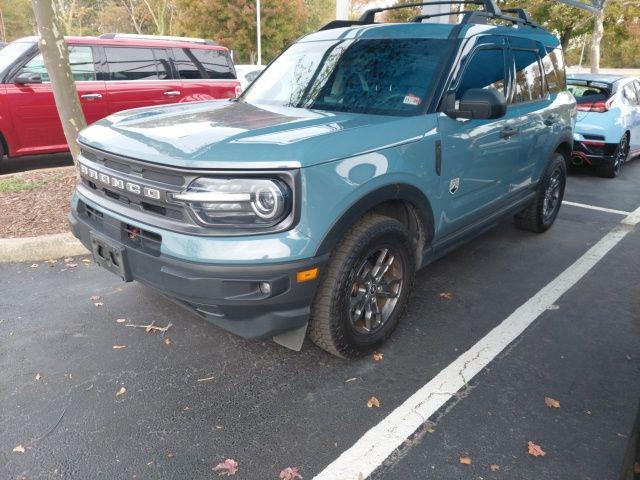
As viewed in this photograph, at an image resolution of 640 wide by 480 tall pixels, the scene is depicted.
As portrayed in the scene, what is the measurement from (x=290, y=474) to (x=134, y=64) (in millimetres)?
7283

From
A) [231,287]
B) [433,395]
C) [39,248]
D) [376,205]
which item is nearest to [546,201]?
[376,205]

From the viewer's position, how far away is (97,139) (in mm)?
2912

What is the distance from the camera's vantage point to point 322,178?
7.88ft

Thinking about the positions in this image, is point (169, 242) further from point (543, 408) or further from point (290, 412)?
point (543, 408)

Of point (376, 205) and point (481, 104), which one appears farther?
point (481, 104)

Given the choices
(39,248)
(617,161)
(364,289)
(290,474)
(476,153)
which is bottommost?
(617,161)

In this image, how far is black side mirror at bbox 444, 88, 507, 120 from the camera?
9.73 ft

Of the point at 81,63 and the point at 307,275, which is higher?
the point at 81,63

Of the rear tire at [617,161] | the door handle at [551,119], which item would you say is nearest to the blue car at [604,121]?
the rear tire at [617,161]

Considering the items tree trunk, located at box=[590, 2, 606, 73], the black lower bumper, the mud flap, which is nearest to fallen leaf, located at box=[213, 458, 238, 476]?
the black lower bumper

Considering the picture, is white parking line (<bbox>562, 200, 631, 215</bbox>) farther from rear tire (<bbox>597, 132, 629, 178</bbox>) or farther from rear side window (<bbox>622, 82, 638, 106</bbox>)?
rear side window (<bbox>622, 82, 638, 106</bbox>)

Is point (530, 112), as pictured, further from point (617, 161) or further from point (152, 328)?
point (617, 161)

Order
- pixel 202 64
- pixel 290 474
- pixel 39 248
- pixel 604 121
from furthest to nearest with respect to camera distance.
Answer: pixel 202 64 < pixel 604 121 < pixel 39 248 < pixel 290 474

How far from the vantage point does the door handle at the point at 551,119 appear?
4527 millimetres
